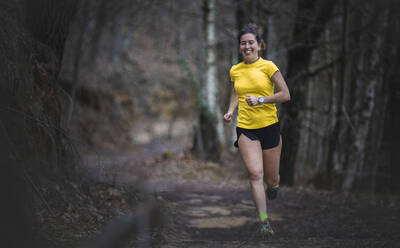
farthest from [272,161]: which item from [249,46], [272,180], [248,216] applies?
[248,216]

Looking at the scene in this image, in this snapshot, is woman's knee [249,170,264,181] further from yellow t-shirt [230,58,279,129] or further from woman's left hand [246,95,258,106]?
woman's left hand [246,95,258,106]

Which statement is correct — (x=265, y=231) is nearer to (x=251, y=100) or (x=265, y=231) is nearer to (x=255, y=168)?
(x=255, y=168)

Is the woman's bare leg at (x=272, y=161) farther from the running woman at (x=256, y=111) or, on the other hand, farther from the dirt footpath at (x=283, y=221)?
the dirt footpath at (x=283, y=221)

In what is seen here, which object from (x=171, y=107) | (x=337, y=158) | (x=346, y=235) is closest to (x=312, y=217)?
(x=346, y=235)

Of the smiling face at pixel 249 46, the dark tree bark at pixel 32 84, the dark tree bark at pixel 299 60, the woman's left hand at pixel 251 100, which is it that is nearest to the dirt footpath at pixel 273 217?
the dark tree bark at pixel 32 84

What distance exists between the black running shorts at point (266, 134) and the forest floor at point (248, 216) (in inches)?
41.3

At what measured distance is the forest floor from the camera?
4.75 meters

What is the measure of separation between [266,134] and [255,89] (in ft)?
1.74

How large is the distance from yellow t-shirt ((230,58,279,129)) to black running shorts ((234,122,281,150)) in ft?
0.16

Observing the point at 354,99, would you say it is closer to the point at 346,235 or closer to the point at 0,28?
the point at 346,235

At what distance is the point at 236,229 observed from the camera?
5863 millimetres

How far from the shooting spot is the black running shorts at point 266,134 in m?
5.04

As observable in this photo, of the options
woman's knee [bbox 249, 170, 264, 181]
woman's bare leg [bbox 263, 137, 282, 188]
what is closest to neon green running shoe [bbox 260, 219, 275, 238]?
woman's knee [bbox 249, 170, 264, 181]

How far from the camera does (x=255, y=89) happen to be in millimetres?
4973
